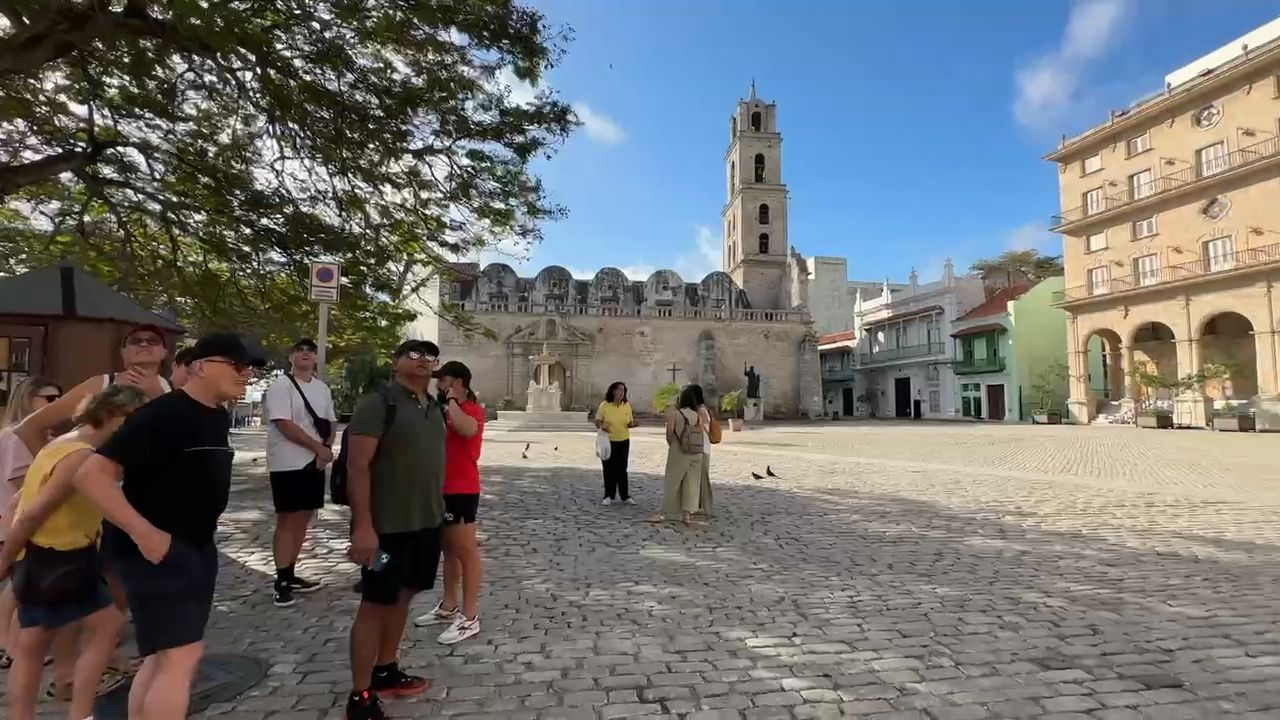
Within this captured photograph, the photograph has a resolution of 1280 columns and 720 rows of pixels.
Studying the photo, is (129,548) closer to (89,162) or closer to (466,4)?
(466,4)

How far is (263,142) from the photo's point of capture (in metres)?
8.72

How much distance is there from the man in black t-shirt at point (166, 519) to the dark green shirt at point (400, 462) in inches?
24.4

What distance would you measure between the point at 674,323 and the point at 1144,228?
2592 centimetres


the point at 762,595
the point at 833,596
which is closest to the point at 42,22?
the point at 762,595

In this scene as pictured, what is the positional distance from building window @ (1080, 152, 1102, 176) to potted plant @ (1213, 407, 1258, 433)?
13297 millimetres

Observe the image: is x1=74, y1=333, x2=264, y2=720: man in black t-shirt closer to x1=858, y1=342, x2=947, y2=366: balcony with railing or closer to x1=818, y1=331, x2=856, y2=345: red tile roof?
x1=858, y1=342, x2=947, y2=366: balcony with railing

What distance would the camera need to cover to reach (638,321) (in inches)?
1801

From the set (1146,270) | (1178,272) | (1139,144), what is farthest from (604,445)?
(1139,144)

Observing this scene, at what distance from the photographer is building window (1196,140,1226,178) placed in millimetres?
26719

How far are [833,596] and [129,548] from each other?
13.0 feet

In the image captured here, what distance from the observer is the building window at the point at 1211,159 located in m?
26.7

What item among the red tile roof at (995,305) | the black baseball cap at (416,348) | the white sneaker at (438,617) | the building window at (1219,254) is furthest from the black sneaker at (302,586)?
the red tile roof at (995,305)

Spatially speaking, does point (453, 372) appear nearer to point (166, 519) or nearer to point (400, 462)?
point (400, 462)

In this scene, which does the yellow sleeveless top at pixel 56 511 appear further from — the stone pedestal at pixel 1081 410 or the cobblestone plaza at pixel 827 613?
the stone pedestal at pixel 1081 410
